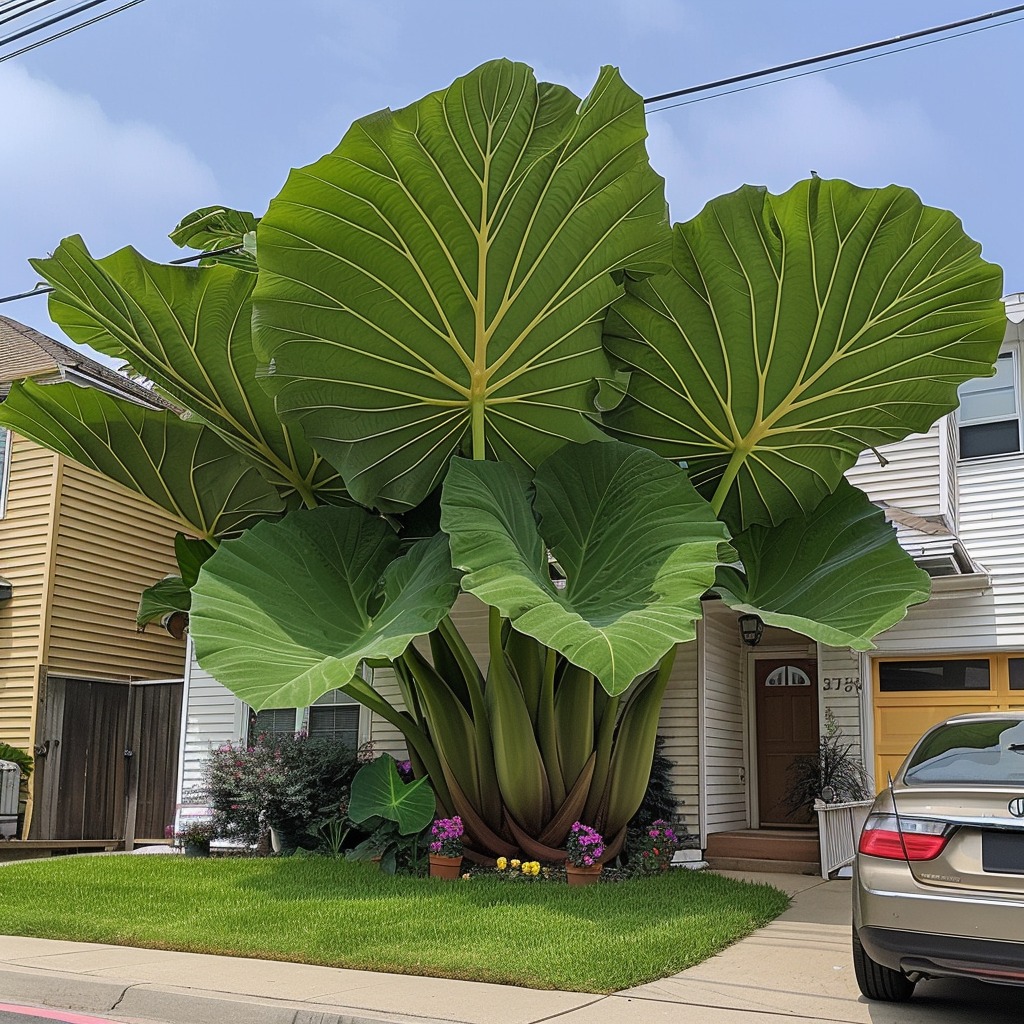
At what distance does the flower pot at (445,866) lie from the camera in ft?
34.1

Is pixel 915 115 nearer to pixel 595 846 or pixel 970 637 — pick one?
pixel 970 637

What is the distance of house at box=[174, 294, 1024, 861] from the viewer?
1272 centimetres

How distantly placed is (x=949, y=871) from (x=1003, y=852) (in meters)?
0.24

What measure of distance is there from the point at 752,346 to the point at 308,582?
4.48 metres

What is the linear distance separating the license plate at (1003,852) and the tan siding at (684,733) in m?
7.85

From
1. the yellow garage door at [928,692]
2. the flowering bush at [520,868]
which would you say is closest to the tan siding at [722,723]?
the yellow garage door at [928,692]

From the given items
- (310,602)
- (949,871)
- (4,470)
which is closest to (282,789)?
(310,602)

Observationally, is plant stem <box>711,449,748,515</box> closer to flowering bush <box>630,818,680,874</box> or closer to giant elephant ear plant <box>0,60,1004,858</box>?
giant elephant ear plant <box>0,60,1004,858</box>

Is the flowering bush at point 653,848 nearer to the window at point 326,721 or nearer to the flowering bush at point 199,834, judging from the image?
the window at point 326,721

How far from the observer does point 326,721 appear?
14695mm

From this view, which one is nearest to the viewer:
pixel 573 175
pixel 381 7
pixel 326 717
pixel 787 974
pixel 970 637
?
pixel 787 974

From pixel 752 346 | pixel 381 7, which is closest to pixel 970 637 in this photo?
pixel 752 346

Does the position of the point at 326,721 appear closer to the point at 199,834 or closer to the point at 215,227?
the point at 199,834

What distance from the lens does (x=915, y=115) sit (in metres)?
11.0
